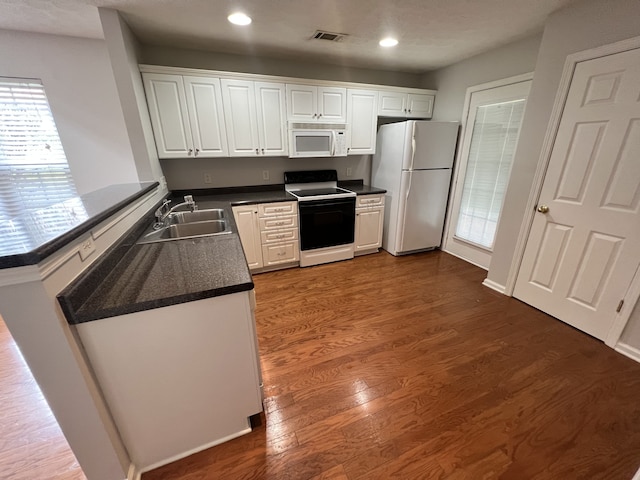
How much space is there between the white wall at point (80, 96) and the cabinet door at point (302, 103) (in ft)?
6.01

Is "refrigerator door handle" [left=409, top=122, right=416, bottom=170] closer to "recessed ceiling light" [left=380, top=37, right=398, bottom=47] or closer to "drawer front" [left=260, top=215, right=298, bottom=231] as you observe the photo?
"recessed ceiling light" [left=380, top=37, right=398, bottom=47]

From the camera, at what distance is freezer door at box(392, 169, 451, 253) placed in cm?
324

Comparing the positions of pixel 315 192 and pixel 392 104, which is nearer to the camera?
pixel 315 192

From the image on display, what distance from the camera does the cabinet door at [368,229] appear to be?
3.35m

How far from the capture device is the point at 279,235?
3002 mm

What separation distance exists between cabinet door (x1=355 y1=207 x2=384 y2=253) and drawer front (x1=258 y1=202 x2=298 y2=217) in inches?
34.3

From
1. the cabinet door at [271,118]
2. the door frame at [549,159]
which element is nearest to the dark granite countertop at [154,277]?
the cabinet door at [271,118]

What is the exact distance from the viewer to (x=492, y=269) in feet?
8.96

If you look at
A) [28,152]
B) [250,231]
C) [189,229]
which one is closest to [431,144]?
[250,231]

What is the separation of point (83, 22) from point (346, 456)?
3.68 m

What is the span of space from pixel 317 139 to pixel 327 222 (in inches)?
39.9

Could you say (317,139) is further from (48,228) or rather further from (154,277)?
(48,228)

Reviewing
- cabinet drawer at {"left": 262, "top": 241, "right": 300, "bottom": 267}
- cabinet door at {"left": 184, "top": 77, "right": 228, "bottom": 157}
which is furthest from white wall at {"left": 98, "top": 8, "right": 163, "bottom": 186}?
cabinet drawer at {"left": 262, "top": 241, "right": 300, "bottom": 267}

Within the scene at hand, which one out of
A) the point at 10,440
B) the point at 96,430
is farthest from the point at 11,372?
the point at 96,430
